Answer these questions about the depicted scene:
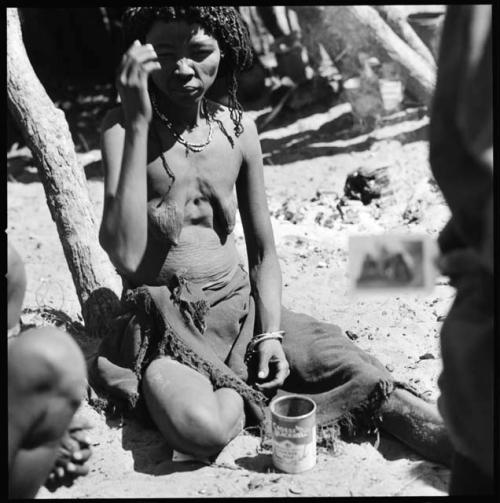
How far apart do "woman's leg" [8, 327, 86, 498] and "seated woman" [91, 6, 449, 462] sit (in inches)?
36.9

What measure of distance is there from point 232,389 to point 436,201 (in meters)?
2.94

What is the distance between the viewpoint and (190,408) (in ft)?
10.2

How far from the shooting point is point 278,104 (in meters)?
7.96

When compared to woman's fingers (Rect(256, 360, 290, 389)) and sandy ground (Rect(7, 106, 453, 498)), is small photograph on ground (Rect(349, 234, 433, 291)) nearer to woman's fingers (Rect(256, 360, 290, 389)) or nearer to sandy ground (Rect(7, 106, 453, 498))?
sandy ground (Rect(7, 106, 453, 498))

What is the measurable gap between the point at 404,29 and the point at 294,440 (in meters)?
4.44

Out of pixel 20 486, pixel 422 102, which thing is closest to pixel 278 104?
pixel 422 102

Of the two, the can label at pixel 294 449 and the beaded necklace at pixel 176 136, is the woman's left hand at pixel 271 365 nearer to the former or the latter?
the can label at pixel 294 449

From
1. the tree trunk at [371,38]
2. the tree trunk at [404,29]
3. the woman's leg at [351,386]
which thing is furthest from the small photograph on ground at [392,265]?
the tree trunk at [404,29]

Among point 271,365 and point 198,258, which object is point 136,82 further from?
point 271,365

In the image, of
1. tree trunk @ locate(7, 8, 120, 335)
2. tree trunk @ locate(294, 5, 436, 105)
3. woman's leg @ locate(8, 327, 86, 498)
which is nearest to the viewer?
woman's leg @ locate(8, 327, 86, 498)

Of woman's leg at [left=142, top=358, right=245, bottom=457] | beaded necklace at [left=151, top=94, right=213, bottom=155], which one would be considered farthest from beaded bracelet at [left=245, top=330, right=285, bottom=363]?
beaded necklace at [left=151, top=94, right=213, bottom=155]

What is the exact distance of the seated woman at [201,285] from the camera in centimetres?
316

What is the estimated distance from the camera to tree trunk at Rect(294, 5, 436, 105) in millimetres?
6547

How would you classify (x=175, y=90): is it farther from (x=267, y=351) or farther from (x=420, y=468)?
(x=420, y=468)
